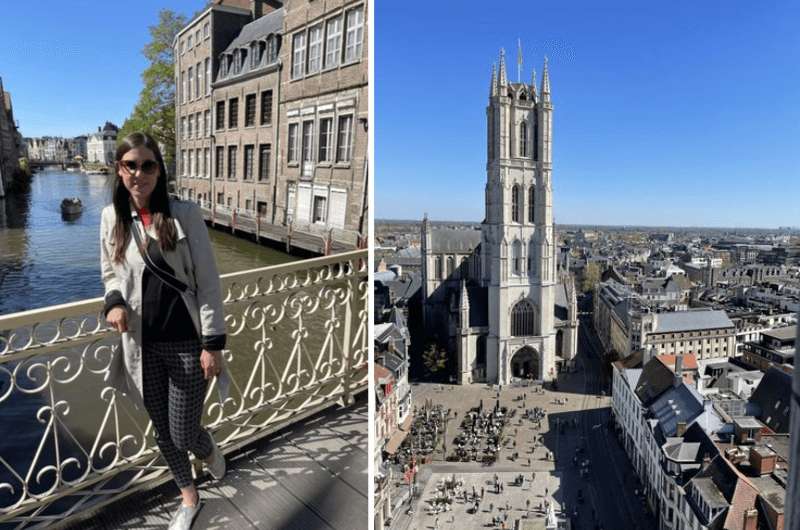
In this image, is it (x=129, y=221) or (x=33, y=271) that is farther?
(x=33, y=271)

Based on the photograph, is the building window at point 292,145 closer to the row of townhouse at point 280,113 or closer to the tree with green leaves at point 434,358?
the row of townhouse at point 280,113

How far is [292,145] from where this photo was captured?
727 centimetres

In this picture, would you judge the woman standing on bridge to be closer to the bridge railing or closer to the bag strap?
the bag strap

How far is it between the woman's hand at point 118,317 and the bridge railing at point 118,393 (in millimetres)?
133

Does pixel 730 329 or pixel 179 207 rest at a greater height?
pixel 179 207

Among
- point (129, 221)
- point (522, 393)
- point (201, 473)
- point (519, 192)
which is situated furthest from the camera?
point (519, 192)

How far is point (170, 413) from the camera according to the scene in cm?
110

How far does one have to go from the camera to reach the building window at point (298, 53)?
22.8 ft

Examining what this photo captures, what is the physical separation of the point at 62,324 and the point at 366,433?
0.95 meters

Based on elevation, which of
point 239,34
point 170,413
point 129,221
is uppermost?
point 239,34

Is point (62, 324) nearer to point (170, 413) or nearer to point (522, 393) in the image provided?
point (170, 413)

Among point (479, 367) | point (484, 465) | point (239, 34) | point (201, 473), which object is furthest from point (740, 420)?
point (239, 34)

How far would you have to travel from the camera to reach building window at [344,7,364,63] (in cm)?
586

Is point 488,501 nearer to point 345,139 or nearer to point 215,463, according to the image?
point 345,139
